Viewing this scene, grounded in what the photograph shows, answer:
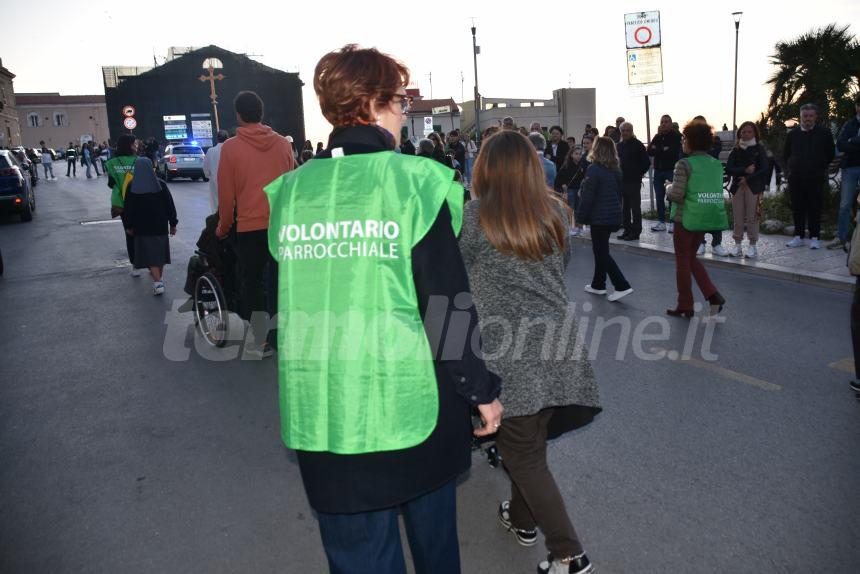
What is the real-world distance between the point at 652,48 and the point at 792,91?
3.85 m

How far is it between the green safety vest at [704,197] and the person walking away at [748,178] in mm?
3249

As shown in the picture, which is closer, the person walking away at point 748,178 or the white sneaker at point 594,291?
the white sneaker at point 594,291

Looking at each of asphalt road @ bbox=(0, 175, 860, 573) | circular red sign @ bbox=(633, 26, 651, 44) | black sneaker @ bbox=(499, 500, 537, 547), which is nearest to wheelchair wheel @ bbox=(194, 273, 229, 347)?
asphalt road @ bbox=(0, 175, 860, 573)

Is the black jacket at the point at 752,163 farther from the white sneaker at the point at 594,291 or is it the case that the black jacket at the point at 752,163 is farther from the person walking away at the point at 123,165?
the person walking away at the point at 123,165

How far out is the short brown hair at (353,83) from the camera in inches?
74.8

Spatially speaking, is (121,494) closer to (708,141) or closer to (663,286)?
(708,141)

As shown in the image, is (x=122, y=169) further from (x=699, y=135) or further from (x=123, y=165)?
(x=699, y=135)

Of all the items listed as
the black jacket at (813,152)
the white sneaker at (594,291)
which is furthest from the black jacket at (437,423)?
the black jacket at (813,152)

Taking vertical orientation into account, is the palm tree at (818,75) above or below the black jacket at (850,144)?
above

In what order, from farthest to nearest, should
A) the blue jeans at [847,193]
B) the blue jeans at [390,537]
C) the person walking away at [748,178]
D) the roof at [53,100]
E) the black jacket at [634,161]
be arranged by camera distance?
the roof at [53,100], the black jacket at [634,161], the person walking away at [748,178], the blue jeans at [847,193], the blue jeans at [390,537]

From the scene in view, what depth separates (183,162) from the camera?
29.6 meters

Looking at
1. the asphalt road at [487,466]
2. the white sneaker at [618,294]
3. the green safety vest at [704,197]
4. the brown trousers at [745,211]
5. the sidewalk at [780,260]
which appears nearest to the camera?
the asphalt road at [487,466]

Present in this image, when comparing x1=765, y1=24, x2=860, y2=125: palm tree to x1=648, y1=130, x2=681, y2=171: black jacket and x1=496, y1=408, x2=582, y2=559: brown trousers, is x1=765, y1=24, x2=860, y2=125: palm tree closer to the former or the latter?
x1=648, y1=130, x2=681, y2=171: black jacket

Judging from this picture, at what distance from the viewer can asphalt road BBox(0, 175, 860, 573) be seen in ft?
10.3
